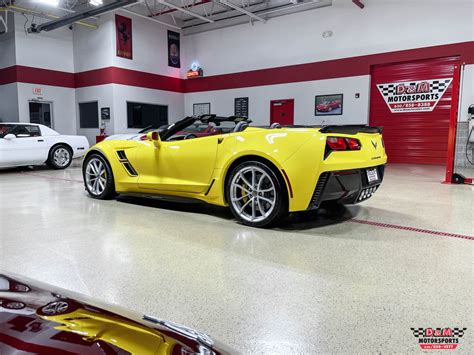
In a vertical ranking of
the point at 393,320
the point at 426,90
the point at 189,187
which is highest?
the point at 426,90

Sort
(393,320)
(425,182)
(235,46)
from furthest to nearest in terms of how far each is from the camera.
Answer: (235,46) < (425,182) < (393,320)

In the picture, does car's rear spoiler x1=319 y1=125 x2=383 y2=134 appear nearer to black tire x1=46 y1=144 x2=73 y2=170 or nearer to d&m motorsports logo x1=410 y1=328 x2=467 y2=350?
d&m motorsports logo x1=410 y1=328 x2=467 y2=350

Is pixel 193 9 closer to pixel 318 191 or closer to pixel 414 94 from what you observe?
pixel 414 94

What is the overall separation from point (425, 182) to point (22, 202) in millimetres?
6610

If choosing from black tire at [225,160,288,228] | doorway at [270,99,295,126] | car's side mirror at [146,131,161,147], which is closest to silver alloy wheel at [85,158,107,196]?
car's side mirror at [146,131,161,147]

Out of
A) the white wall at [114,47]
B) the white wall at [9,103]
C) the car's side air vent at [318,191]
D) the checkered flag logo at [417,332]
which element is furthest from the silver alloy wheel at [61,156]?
the checkered flag logo at [417,332]

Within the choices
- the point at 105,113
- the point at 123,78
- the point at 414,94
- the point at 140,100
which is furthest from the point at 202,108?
the point at 414,94

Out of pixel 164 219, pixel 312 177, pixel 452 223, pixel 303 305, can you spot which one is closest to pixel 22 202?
pixel 164 219

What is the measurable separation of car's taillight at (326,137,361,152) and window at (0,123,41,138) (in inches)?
300

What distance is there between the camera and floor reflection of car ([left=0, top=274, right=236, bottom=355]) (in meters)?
0.69

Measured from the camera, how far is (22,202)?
15.0ft

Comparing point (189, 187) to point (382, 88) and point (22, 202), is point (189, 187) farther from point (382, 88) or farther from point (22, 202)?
point (382, 88)

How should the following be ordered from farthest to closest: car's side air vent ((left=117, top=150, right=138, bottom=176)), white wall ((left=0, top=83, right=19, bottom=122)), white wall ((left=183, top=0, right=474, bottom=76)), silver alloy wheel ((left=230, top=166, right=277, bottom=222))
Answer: white wall ((left=0, top=83, right=19, bottom=122)) → white wall ((left=183, top=0, right=474, bottom=76)) → car's side air vent ((left=117, top=150, right=138, bottom=176)) → silver alloy wheel ((left=230, top=166, right=277, bottom=222))

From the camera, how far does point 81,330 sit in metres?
0.75
